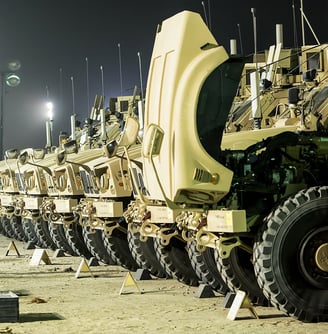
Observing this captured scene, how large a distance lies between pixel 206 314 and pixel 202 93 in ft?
7.42

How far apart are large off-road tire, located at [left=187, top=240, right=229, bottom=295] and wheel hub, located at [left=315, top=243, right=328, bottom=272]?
223 centimetres

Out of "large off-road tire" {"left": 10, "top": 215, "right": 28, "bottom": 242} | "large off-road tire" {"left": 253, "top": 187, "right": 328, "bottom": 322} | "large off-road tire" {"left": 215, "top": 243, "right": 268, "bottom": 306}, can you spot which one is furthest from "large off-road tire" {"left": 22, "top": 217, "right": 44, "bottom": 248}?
"large off-road tire" {"left": 253, "top": 187, "right": 328, "bottom": 322}

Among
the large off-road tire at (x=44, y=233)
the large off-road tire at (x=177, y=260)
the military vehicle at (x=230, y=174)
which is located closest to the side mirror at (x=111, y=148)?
the large off-road tire at (x=177, y=260)

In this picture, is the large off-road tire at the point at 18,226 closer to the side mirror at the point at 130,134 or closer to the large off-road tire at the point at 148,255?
the large off-road tire at the point at 148,255

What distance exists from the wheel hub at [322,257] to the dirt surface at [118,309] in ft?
1.64

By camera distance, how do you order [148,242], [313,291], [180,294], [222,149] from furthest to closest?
[148,242] < [180,294] < [222,149] < [313,291]

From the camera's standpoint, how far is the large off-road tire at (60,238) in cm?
1820

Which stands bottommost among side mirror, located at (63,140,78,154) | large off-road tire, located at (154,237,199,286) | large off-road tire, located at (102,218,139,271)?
large off-road tire, located at (102,218,139,271)

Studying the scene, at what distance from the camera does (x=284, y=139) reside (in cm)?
909

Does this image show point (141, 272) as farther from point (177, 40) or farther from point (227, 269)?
point (177, 40)

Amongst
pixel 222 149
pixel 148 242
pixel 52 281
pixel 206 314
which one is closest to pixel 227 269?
pixel 206 314

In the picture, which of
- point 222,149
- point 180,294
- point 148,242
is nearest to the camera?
point 222,149

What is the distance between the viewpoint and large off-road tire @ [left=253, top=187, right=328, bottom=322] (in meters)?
8.58

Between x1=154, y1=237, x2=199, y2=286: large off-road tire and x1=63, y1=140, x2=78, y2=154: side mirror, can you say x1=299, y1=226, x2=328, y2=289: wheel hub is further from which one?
x1=63, y1=140, x2=78, y2=154: side mirror
